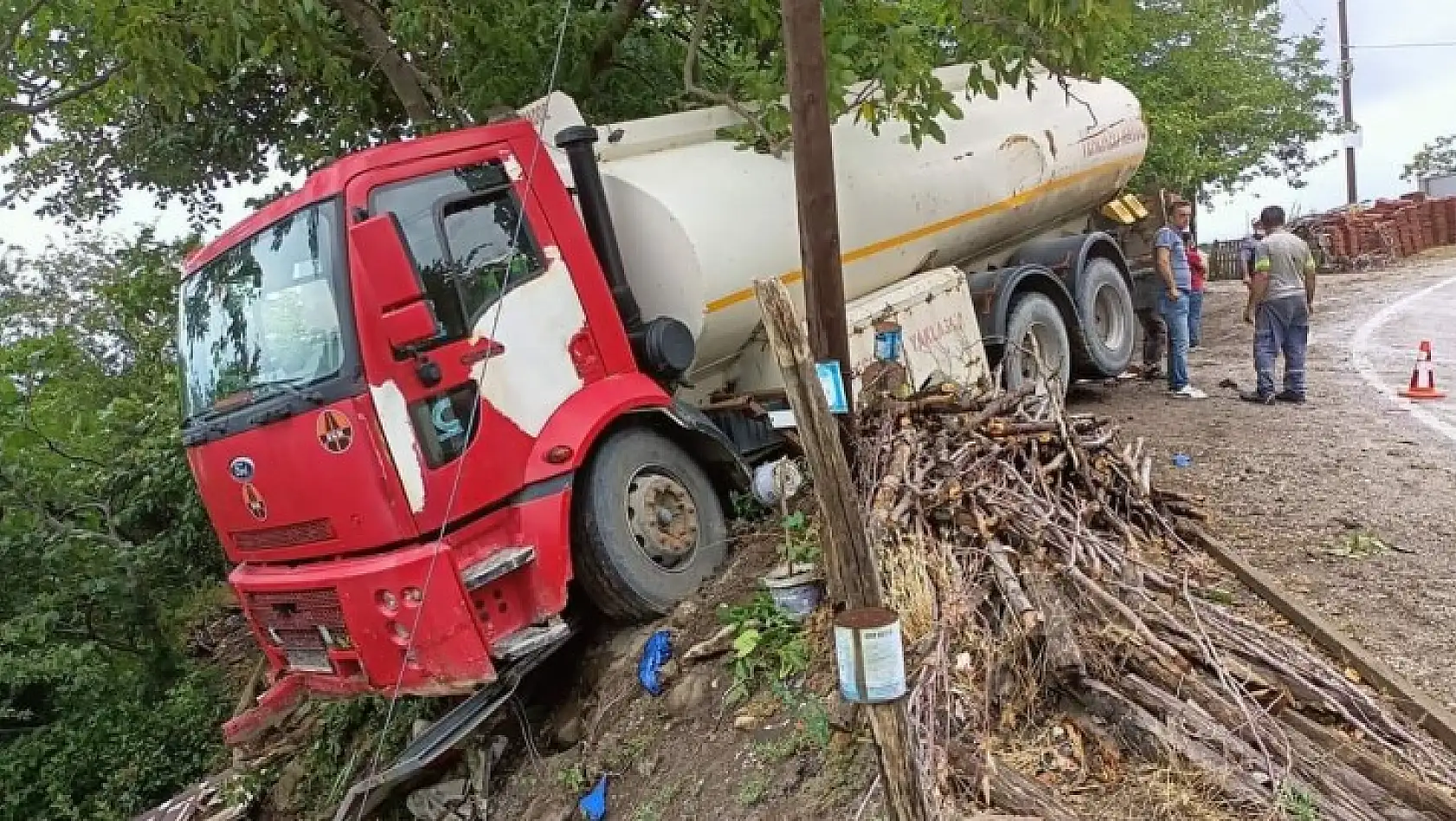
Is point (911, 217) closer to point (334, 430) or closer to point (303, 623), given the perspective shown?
point (334, 430)

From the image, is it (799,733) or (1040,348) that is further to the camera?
(1040,348)

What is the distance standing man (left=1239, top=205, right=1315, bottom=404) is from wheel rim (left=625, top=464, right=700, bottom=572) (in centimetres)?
511

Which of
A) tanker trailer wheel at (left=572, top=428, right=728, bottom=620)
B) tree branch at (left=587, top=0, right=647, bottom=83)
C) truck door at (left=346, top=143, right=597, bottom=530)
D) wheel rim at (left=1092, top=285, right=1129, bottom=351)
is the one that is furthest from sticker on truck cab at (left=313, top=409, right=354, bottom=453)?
wheel rim at (left=1092, top=285, right=1129, bottom=351)

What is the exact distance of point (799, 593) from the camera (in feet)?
14.4

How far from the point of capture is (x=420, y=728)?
201 inches

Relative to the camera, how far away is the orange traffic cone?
7.89m

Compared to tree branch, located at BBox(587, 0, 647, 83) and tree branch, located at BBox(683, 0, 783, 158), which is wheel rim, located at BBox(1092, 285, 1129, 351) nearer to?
tree branch, located at BBox(683, 0, 783, 158)

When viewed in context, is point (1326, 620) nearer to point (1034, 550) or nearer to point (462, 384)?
point (1034, 550)

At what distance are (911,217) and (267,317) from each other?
13.1 feet

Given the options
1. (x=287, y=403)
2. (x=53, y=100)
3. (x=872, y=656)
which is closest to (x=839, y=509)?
(x=872, y=656)

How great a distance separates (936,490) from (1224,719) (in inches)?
57.4

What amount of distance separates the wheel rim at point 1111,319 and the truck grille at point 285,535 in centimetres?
675

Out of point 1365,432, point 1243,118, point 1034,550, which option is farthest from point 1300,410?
point 1243,118

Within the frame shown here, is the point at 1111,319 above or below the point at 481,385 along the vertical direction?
below
